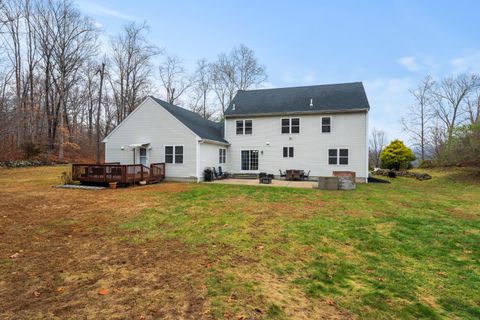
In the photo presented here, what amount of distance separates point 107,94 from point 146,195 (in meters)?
28.2

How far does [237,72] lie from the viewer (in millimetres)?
32562

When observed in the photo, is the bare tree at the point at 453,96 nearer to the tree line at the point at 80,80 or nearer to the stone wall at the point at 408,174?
the stone wall at the point at 408,174

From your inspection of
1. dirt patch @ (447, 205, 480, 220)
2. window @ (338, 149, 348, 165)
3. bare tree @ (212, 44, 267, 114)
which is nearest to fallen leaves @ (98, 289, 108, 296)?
dirt patch @ (447, 205, 480, 220)

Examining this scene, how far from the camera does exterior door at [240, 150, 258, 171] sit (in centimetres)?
1838

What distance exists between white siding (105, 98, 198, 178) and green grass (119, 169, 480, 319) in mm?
6827

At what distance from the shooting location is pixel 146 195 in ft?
33.8

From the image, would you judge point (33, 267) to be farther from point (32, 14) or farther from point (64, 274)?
point (32, 14)

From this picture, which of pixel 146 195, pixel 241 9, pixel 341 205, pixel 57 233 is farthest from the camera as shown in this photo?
pixel 241 9

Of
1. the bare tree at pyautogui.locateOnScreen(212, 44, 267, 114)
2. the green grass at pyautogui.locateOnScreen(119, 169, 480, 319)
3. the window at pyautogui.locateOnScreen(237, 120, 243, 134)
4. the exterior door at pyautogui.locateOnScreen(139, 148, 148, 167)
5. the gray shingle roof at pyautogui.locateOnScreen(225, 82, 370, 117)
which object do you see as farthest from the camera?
Result: the bare tree at pyautogui.locateOnScreen(212, 44, 267, 114)

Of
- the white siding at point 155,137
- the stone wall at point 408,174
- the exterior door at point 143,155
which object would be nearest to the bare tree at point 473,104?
the stone wall at point 408,174

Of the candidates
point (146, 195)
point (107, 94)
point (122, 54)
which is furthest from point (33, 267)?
point (107, 94)

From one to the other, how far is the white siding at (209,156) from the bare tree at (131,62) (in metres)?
17.2

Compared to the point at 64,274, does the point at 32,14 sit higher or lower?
higher

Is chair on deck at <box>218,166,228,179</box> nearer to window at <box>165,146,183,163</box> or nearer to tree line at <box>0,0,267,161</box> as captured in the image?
window at <box>165,146,183,163</box>
